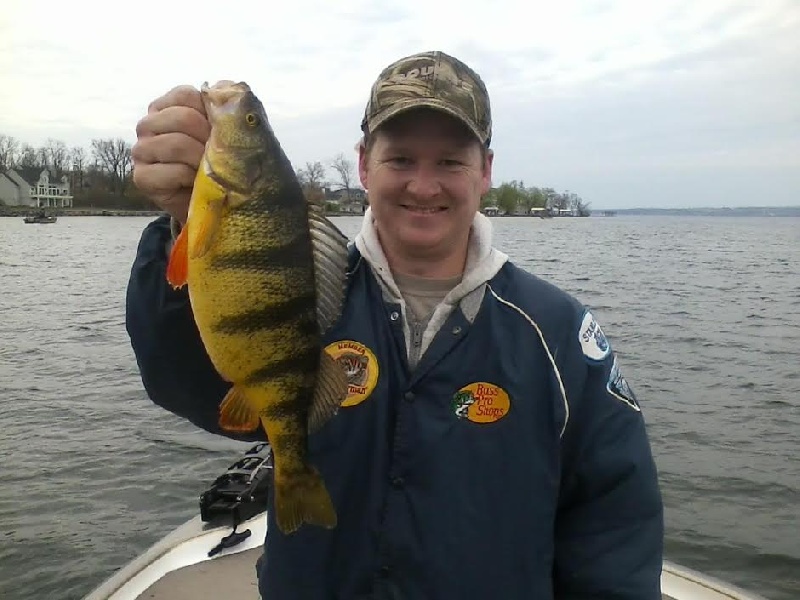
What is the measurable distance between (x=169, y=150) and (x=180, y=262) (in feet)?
1.06

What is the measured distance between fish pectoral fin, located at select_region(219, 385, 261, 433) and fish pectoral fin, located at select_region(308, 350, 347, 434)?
0.18m

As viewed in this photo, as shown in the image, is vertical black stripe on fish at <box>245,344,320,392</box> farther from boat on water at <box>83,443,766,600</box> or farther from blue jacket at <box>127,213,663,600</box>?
boat on water at <box>83,443,766,600</box>

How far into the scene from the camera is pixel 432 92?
2662 mm

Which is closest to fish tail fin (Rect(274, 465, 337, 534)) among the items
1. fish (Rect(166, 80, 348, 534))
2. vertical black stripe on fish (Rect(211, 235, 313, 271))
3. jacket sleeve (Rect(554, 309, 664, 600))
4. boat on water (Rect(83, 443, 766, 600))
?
fish (Rect(166, 80, 348, 534))

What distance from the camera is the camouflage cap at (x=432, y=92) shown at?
104 inches

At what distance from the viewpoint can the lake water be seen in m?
7.97

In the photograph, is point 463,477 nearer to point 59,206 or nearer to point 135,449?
point 135,449

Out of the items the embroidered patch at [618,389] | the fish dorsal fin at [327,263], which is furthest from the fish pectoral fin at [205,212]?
the embroidered patch at [618,389]

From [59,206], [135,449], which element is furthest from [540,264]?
[59,206]

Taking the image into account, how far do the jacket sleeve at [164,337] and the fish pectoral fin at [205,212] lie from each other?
0.98 ft

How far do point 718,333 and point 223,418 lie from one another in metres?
18.0

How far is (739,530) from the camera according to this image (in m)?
8.45

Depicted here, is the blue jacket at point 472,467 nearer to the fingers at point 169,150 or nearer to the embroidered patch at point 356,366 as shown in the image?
the embroidered patch at point 356,366

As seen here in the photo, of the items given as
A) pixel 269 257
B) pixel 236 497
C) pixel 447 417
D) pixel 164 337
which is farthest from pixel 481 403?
pixel 236 497
